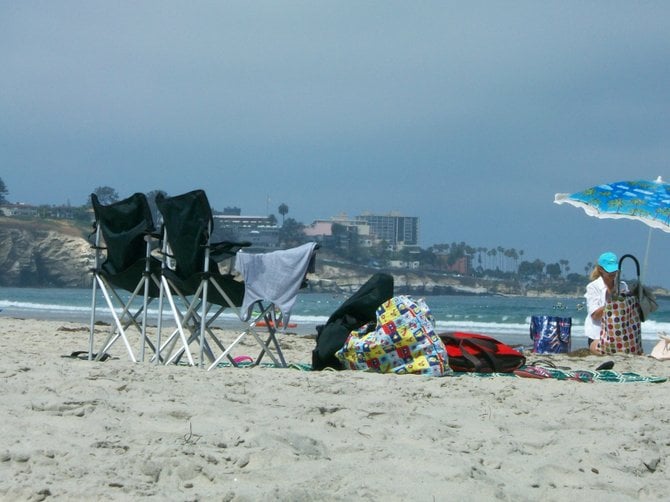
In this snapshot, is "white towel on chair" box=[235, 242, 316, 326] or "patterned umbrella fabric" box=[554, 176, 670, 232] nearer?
"white towel on chair" box=[235, 242, 316, 326]

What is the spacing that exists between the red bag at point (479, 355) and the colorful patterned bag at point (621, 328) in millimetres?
2174

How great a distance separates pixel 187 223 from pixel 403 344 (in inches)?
65.9

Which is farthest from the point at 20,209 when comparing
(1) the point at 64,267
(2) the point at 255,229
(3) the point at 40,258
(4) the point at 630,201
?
(4) the point at 630,201

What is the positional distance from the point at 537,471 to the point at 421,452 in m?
0.44

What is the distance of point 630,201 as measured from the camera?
8586 millimetres

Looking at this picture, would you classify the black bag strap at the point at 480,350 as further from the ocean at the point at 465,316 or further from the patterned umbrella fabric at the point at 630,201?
the ocean at the point at 465,316

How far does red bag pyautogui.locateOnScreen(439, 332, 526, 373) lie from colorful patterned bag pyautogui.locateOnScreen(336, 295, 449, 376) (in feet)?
1.24

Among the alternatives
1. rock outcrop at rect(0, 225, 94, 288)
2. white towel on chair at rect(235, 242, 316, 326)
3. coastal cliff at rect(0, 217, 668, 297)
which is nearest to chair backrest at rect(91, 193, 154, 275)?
white towel on chair at rect(235, 242, 316, 326)

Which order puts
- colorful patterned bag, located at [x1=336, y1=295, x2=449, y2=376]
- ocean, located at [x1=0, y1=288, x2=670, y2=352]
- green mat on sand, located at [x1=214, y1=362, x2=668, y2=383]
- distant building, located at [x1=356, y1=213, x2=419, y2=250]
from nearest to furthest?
colorful patterned bag, located at [x1=336, y1=295, x2=449, y2=376] → green mat on sand, located at [x1=214, y1=362, x2=668, y2=383] → ocean, located at [x1=0, y1=288, x2=670, y2=352] → distant building, located at [x1=356, y1=213, x2=419, y2=250]

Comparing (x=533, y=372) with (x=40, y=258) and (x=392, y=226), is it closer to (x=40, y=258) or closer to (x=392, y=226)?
(x=40, y=258)

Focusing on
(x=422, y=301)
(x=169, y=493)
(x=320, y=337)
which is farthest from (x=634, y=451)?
(x=320, y=337)

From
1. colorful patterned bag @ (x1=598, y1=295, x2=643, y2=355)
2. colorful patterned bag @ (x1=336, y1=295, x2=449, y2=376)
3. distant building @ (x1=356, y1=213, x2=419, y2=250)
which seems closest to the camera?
colorful patterned bag @ (x1=336, y1=295, x2=449, y2=376)

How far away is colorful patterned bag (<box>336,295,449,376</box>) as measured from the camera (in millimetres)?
5840

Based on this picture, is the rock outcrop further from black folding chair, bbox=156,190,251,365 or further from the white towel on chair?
the white towel on chair
